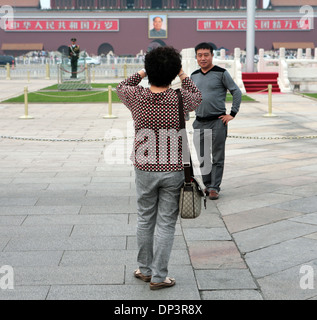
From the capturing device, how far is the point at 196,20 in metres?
54.7

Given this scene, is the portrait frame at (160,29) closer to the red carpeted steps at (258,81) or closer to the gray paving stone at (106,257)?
the red carpeted steps at (258,81)

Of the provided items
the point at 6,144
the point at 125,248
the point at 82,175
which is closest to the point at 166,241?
the point at 125,248

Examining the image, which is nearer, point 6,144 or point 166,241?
point 166,241

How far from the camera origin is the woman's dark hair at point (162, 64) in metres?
3.68

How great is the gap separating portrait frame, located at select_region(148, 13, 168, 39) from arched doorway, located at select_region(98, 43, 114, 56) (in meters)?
3.97

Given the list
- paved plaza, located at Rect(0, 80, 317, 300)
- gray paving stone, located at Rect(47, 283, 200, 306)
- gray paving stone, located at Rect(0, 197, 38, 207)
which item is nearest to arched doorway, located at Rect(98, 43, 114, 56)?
paved plaza, located at Rect(0, 80, 317, 300)

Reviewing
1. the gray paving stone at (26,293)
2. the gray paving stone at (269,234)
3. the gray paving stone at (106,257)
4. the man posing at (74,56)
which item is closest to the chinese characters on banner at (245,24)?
the man posing at (74,56)

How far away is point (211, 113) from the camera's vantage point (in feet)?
20.4

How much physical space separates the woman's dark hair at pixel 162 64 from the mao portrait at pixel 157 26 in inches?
2062

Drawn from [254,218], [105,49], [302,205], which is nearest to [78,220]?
[254,218]

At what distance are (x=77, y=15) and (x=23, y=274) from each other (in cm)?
5176

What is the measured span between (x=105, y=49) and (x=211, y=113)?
2008 inches

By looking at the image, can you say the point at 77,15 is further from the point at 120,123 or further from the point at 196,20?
the point at 120,123

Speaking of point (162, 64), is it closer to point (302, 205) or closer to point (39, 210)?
point (39, 210)
